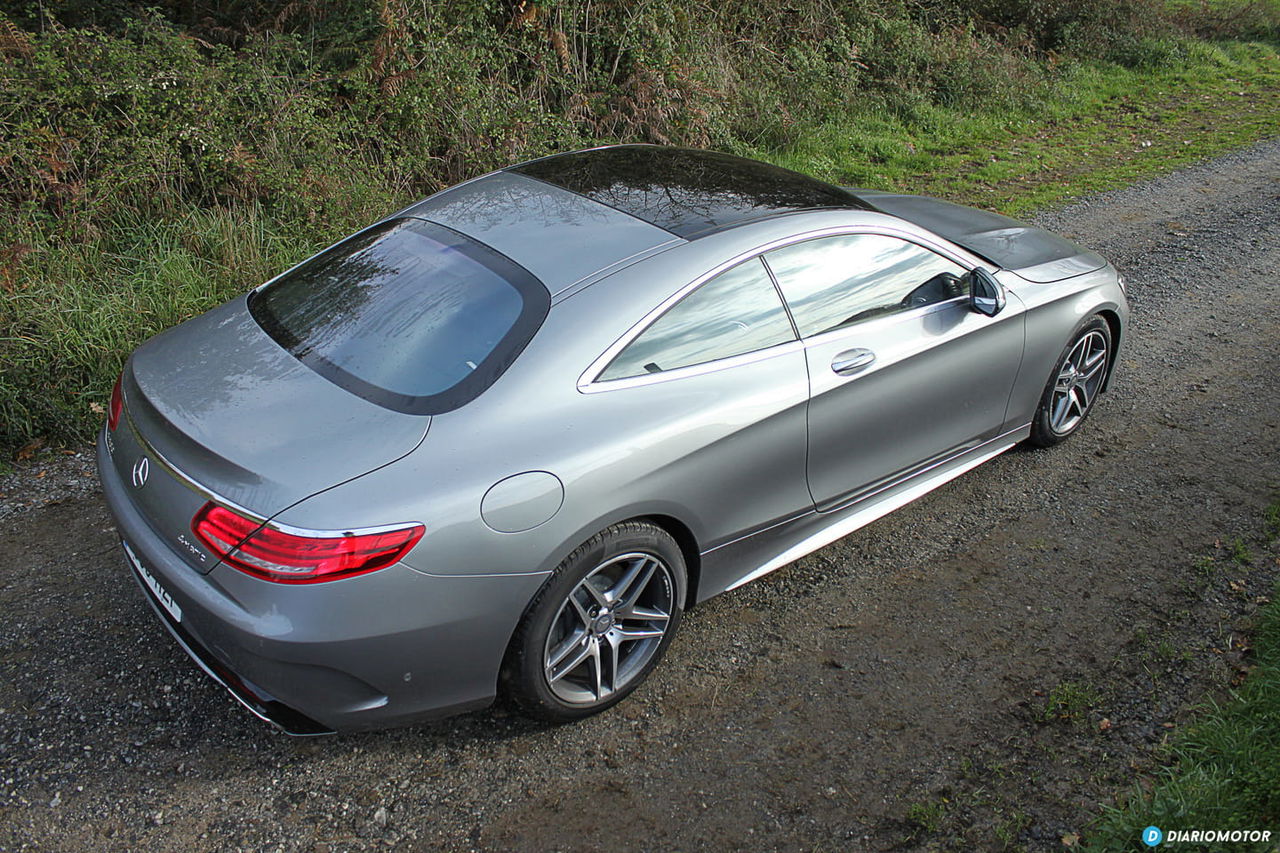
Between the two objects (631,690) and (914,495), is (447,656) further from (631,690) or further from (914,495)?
(914,495)

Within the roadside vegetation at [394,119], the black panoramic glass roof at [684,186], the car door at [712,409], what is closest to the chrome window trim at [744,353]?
the car door at [712,409]

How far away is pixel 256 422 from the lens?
9.70 ft

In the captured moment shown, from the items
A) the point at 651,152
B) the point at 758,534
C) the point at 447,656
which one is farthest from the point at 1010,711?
the point at 651,152

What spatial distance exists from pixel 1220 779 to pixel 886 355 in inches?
70.5

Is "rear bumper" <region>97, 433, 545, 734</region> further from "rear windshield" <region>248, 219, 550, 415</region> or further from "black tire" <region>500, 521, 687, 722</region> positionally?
"rear windshield" <region>248, 219, 550, 415</region>

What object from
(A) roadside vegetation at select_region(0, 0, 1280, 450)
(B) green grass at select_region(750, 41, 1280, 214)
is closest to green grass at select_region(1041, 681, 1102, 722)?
(A) roadside vegetation at select_region(0, 0, 1280, 450)

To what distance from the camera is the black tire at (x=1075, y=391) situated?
480cm

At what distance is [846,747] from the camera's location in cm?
327

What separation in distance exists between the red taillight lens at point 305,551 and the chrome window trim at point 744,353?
0.78 m

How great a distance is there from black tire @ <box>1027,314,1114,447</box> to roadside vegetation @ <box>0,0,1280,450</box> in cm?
384

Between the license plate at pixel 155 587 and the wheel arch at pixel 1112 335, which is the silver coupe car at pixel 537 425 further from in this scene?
the wheel arch at pixel 1112 335

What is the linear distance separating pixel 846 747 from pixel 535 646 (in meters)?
1.10

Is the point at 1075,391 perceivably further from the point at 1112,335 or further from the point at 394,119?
the point at 394,119

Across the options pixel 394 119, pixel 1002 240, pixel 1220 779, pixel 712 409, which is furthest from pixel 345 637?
pixel 394 119
